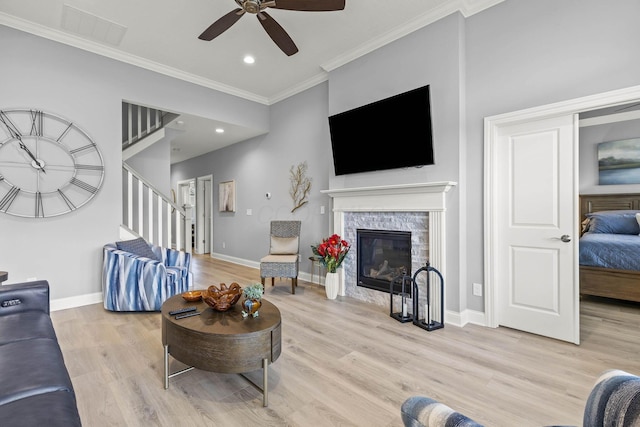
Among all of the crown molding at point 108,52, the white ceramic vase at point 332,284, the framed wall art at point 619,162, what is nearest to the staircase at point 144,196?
the crown molding at point 108,52

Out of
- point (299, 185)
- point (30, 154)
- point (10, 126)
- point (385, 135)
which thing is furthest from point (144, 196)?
point (385, 135)

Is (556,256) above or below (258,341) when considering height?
above

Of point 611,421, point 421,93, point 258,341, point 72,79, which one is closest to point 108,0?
point 72,79

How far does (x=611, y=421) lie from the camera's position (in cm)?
63

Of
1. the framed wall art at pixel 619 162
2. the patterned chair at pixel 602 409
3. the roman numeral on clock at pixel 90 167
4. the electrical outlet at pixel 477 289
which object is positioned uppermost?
the framed wall art at pixel 619 162

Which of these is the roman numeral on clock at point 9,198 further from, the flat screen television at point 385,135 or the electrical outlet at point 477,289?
the electrical outlet at point 477,289

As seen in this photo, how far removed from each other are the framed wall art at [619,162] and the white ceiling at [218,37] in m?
3.57

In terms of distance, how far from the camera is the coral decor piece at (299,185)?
492cm

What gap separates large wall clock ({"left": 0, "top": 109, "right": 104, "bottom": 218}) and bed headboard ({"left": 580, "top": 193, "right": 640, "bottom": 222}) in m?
7.14

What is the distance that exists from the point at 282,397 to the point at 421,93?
2989 millimetres

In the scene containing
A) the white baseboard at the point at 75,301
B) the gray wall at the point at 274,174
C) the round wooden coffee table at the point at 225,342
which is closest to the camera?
the round wooden coffee table at the point at 225,342

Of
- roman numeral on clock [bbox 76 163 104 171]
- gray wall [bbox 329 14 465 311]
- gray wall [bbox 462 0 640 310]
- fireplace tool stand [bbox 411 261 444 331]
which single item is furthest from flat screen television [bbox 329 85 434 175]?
roman numeral on clock [bbox 76 163 104 171]

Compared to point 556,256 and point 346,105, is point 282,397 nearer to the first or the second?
point 556,256

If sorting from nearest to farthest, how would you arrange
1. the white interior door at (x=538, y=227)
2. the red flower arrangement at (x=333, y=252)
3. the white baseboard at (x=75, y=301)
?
the white interior door at (x=538, y=227) → the white baseboard at (x=75, y=301) → the red flower arrangement at (x=333, y=252)
